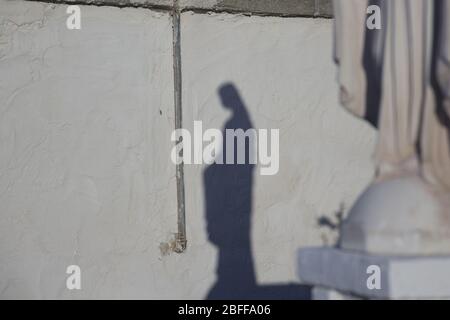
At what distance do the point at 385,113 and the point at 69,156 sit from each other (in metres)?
2.84

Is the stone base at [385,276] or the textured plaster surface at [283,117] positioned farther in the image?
the textured plaster surface at [283,117]

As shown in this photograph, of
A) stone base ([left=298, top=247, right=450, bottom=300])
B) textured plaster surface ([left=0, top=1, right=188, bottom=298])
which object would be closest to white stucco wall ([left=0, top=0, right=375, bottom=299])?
textured plaster surface ([left=0, top=1, right=188, bottom=298])

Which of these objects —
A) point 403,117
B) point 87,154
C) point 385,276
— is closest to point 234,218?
point 87,154

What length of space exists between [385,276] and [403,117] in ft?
2.02

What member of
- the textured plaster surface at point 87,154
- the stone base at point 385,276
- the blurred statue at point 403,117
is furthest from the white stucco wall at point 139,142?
the stone base at point 385,276

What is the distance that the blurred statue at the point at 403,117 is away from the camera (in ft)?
10.8

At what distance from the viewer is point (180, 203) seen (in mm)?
6242

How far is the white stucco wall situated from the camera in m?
5.91

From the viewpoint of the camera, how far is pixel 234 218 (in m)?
6.41

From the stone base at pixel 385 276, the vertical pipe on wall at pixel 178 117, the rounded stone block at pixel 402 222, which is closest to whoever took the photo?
the stone base at pixel 385 276

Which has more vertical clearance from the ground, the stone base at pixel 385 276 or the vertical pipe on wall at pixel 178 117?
the vertical pipe on wall at pixel 178 117

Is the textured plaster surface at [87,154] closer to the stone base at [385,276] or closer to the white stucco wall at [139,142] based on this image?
the white stucco wall at [139,142]

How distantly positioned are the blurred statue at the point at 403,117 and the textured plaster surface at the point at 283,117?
269cm
